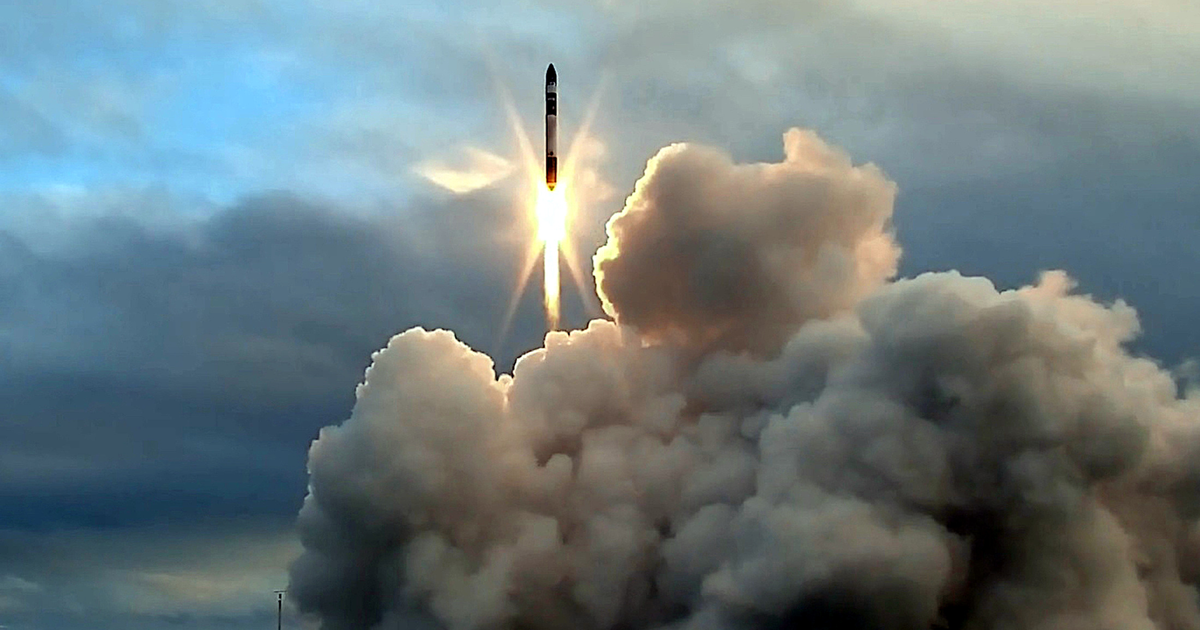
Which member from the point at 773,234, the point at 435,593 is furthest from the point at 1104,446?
the point at 435,593

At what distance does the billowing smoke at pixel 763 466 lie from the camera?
65.2 metres

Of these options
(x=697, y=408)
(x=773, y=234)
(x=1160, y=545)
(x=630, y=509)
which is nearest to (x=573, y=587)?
(x=630, y=509)

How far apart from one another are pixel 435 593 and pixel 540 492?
4894mm

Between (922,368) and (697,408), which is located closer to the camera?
(922,368)

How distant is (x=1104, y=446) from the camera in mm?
65438

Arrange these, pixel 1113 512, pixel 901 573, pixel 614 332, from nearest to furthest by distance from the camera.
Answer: pixel 901 573 < pixel 1113 512 < pixel 614 332

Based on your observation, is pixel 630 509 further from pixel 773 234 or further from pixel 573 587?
pixel 773 234

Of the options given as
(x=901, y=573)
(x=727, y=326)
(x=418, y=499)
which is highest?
(x=727, y=326)

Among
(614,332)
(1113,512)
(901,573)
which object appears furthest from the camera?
(614,332)

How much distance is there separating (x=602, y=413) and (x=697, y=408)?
127 inches

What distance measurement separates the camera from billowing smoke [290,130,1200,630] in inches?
2569

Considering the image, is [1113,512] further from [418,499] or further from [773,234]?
[418,499]

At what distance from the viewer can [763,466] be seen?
6731 cm

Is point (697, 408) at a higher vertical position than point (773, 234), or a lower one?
lower
